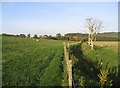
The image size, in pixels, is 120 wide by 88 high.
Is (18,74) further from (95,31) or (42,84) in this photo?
(95,31)

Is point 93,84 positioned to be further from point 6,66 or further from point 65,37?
point 65,37

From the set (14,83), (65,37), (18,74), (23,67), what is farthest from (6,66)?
(65,37)

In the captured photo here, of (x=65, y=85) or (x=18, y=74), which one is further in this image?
(x=18, y=74)

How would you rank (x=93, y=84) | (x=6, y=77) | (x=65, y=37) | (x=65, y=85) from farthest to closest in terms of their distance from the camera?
(x=65, y=37), (x=93, y=84), (x=6, y=77), (x=65, y=85)

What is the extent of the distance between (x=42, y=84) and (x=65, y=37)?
8540cm

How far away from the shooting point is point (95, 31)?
241 ft

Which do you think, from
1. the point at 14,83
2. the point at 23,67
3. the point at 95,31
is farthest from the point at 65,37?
the point at 14,83

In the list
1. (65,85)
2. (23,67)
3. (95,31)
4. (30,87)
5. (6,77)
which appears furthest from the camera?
(95,31)

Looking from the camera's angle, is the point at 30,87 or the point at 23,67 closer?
the point at 30,87

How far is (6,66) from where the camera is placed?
25.2 meters

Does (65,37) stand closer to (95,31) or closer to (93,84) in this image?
(95,31)

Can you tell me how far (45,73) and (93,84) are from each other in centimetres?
384

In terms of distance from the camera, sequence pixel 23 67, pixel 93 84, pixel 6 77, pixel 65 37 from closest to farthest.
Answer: pixel 6 77
pixel 93 84
pixel 23 67
pixel 65 37

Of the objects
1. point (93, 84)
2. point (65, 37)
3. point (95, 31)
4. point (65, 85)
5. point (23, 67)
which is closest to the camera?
point (65, 85)
